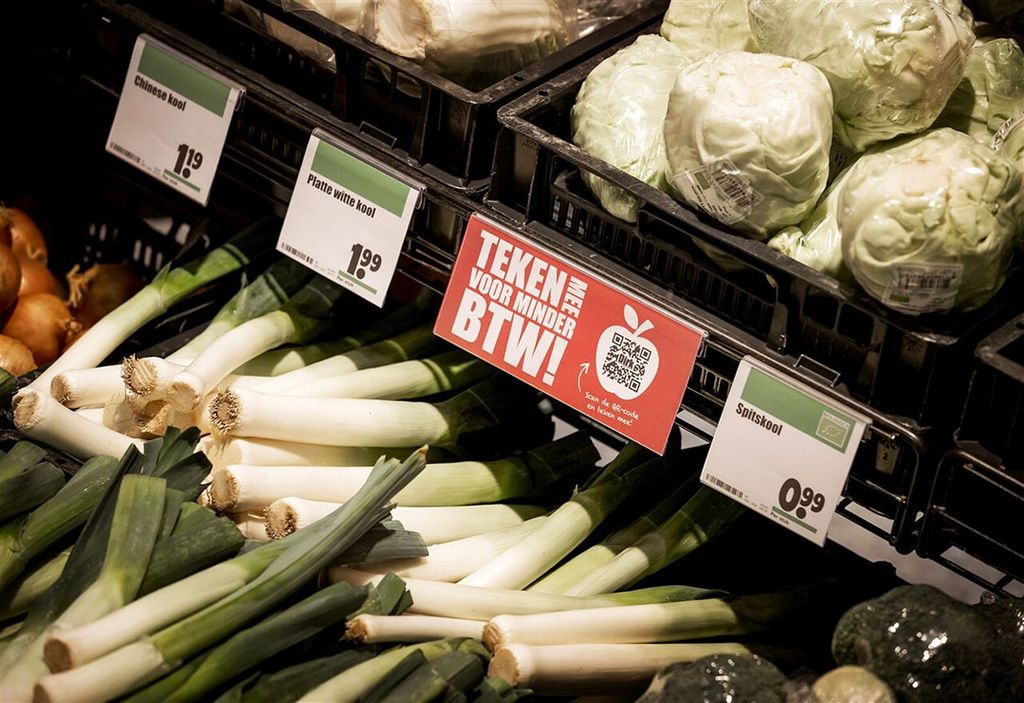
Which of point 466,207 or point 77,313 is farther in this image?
point 77,313

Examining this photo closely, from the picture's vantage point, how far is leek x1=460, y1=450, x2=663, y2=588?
164 centimetres

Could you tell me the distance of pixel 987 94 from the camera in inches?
60.9

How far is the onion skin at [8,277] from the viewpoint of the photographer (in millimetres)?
2061

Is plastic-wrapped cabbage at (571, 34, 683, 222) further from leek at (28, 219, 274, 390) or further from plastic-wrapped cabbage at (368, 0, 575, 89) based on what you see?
leek at (28, 219, 274, 390)

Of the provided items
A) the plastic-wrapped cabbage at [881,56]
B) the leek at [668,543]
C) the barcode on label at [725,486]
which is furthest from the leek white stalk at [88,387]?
the plastic-wrapped cabbage at [881,56]

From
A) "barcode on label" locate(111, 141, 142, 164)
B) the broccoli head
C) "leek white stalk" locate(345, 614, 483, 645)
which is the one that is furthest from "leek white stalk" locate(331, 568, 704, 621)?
"barcode on label" locate(111, 141, 142, 164)

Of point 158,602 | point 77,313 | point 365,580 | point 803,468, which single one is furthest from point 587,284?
point 77,313

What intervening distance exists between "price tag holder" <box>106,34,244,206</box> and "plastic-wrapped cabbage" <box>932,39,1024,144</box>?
38.4 inches

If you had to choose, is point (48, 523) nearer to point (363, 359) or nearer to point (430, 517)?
point (430, 517)

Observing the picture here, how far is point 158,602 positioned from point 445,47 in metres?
0.80

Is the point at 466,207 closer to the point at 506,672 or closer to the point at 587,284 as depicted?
the point at 587,284

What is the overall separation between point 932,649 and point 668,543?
43 centimetres

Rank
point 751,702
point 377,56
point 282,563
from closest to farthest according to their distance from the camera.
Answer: point 751,702, point 282,563, point 377,56

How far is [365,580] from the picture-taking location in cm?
154
